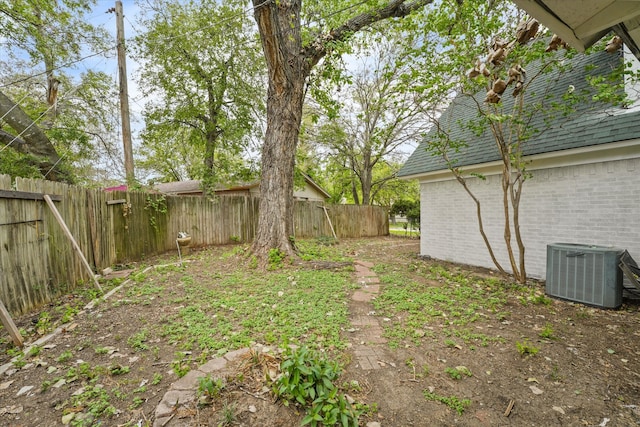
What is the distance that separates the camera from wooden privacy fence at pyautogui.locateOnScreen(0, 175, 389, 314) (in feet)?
10.1

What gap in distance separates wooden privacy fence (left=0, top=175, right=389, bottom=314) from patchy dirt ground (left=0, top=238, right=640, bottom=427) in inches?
21.6

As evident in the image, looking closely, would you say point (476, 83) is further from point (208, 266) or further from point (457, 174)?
point (208, 266)

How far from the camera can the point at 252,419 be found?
1569 mm

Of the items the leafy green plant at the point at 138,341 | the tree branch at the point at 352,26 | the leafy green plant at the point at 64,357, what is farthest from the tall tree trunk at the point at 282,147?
the leafy green plant at the point at 64,357

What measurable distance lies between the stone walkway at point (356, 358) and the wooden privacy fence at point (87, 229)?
2.68 metres

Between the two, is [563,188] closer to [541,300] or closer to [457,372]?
[541,300]

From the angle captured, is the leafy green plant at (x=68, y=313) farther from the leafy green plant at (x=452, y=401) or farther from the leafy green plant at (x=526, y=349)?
the leafy green plant at (x=526, y=349)

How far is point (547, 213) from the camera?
5.03 meters

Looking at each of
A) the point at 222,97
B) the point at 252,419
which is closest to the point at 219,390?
the point at 252,419

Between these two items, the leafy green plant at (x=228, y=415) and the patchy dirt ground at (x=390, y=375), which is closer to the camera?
the leafy green plant at (x=228, y=415)

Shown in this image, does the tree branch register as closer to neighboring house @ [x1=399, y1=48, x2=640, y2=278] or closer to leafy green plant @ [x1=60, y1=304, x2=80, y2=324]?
neighboring house @ [x1=399, y1=48, x2=640, y2=278]

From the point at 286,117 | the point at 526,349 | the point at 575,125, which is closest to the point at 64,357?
the point at 526,349

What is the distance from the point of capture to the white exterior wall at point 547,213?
163 inches

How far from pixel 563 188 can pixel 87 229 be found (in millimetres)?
8445
